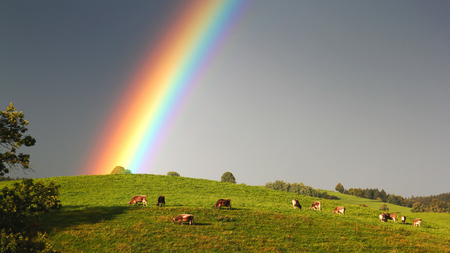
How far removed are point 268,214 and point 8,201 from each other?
23199mm

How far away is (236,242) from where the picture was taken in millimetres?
21016

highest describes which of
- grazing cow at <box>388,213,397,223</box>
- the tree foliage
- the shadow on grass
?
the tree foliage

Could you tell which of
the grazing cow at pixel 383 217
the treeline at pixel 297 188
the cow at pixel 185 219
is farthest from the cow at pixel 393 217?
the treeline at pixel 297 188

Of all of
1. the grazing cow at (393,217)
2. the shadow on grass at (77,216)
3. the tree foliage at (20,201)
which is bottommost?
the shadow on grass at (77,216)

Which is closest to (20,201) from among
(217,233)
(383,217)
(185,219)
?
(185,219)

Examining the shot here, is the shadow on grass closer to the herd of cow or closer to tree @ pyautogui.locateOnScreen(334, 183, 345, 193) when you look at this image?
the herd of cow

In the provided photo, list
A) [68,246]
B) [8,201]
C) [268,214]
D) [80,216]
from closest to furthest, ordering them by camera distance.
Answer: [8,201] → [68,246] → [80,216] → [268,214]

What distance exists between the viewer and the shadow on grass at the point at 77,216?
23.9m

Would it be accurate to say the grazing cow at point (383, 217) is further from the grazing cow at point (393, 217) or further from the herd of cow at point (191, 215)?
the grazing cow at point (393, 217)

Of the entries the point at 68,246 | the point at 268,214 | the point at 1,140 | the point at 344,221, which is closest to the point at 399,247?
the point at 344,221

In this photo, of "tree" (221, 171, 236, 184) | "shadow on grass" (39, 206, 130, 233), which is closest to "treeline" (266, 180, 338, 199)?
"tree" (221, 171, 236, 184)

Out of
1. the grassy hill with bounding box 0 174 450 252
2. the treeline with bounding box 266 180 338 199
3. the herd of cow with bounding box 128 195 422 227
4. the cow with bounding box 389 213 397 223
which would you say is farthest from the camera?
the treeline with bounding box 266 180 338 199

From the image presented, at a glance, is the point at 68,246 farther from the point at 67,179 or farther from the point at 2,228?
the point at 67,179

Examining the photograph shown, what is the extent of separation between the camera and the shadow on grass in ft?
78.4
